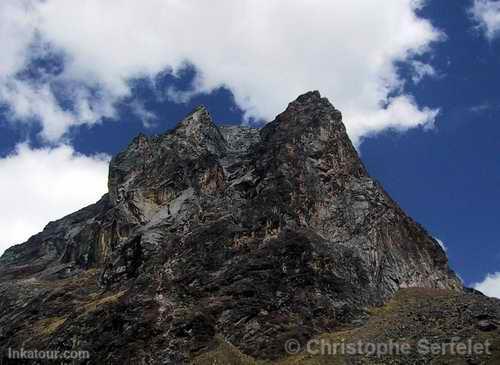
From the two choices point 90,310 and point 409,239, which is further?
point 409,239

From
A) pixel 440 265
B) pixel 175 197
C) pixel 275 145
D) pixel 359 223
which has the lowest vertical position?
pixel 440 265

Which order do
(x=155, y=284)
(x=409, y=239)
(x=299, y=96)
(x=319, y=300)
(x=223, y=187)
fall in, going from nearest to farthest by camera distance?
1. (x=319, y=300)
2. (x=155, y=284)
3. (x=409, y=239)
4. (x=223, y=187)
5. (x=299, y=96)

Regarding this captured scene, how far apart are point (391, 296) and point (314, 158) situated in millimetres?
31884

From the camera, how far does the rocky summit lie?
71125 mm

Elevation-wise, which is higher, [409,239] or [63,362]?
[409,239]

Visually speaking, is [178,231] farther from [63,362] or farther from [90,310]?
[63,362]

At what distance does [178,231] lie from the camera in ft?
316

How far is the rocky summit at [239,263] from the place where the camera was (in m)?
71.1

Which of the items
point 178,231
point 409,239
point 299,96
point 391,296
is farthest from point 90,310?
point 299,96

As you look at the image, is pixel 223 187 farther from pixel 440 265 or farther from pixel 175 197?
pixel 440 265

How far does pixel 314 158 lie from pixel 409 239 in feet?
71.8

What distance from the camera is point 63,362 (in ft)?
248

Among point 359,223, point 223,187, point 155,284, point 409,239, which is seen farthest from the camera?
point 223,187

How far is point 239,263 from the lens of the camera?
83.2 m
